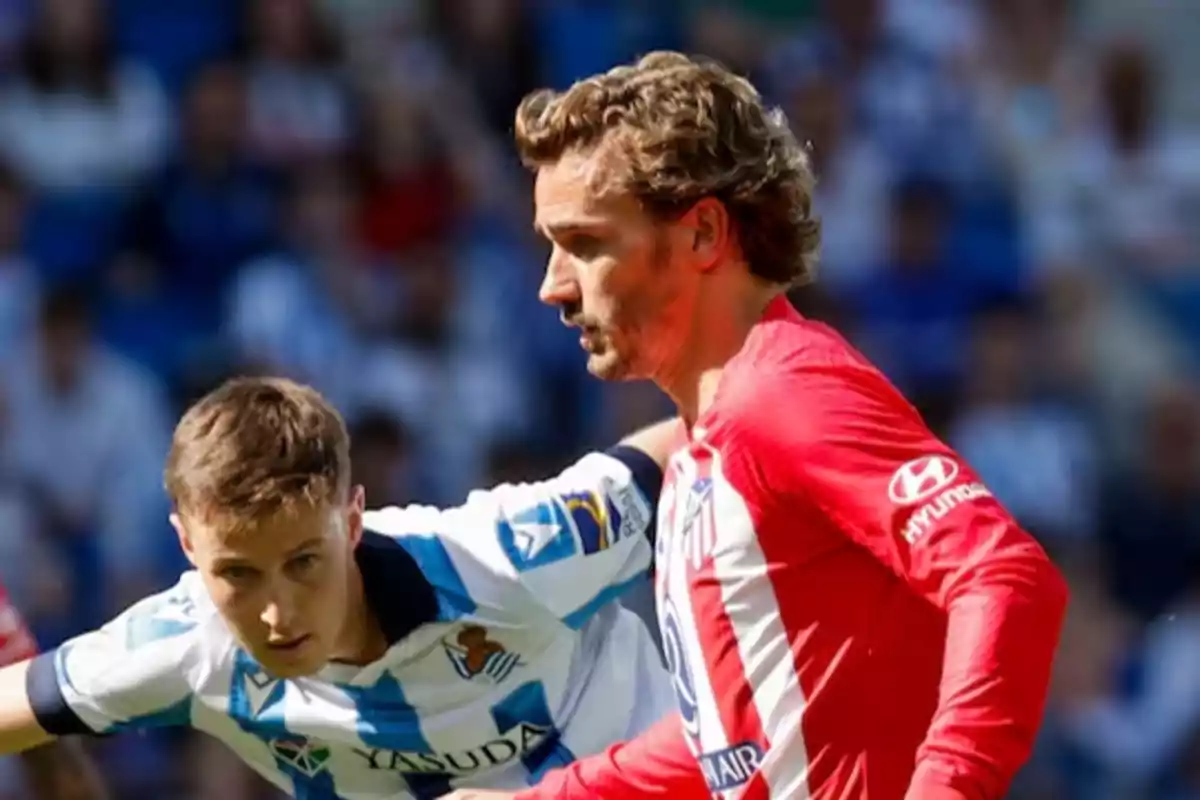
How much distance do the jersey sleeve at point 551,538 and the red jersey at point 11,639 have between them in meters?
0.75

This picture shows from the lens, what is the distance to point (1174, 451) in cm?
876

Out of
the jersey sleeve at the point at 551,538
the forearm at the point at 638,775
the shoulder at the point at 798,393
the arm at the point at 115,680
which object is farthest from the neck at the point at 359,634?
the shoulder at the point at 798,393

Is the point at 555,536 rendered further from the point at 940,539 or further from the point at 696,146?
the point at 940,539

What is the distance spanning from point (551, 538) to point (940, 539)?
58.1 inches

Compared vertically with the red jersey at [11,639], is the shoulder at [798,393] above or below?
above

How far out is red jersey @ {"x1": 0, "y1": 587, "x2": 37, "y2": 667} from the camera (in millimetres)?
4680

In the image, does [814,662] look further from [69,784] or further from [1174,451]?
[1174,451]

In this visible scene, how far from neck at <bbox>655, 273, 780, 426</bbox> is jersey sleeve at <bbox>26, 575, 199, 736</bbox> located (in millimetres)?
1278

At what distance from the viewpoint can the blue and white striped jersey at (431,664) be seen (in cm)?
437

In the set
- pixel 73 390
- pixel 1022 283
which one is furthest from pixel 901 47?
pixel 73 390

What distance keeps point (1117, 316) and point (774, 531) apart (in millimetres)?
6668

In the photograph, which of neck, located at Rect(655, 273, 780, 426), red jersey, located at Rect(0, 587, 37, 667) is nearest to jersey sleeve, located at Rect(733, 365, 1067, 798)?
neck, located at Rect(655, 273, 780, 426)

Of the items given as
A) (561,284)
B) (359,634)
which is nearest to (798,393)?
(561,284)

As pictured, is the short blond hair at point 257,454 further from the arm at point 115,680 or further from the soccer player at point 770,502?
the soccer player at point 770,502
